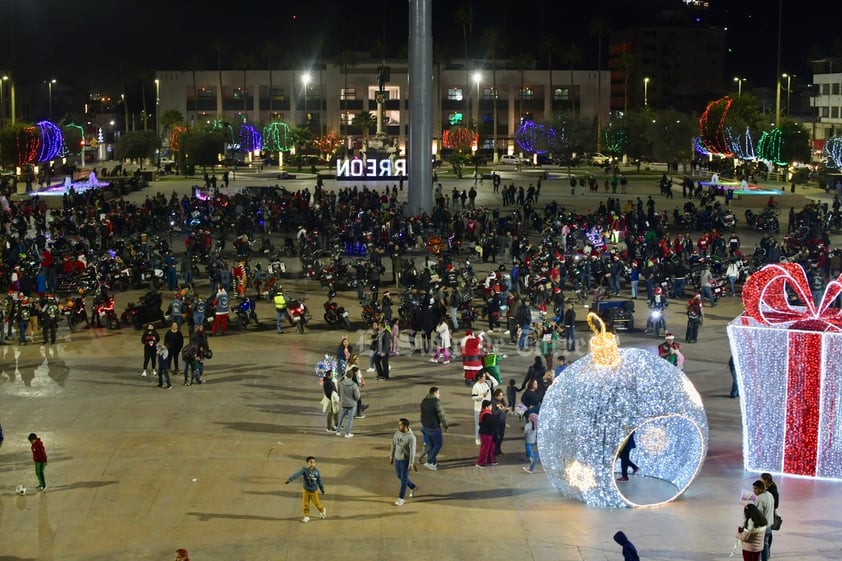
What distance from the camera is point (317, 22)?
152m

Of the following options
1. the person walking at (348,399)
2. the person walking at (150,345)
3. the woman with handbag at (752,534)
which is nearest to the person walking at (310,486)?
the person walking at (348,399)

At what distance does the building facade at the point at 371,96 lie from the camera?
117 metres

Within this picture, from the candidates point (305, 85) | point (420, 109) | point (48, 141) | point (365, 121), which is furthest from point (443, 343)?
point (305, 85)

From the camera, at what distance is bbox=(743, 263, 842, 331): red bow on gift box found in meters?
16.2

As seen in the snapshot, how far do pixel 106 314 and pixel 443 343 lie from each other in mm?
8446

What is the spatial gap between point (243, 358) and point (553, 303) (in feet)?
25.3

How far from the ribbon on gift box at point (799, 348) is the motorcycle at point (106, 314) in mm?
15811

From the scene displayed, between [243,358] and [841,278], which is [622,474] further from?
[243,358]

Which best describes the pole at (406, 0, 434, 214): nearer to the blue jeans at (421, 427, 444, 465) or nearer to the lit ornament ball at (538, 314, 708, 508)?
the blue jeans at (421, 427, 444, 465)

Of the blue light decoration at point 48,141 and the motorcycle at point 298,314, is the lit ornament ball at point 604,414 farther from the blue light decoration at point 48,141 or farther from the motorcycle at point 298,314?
the blue light decoration at point 48,141

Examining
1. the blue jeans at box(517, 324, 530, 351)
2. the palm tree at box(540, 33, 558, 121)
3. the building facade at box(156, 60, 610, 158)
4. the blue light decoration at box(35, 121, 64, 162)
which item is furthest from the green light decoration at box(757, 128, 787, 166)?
the blue jeans at box(517, 324, 530, 351)

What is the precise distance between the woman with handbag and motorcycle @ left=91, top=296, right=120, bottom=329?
18.5 m

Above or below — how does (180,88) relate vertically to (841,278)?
above

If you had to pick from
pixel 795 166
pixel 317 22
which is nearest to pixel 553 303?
pixel 795 166
